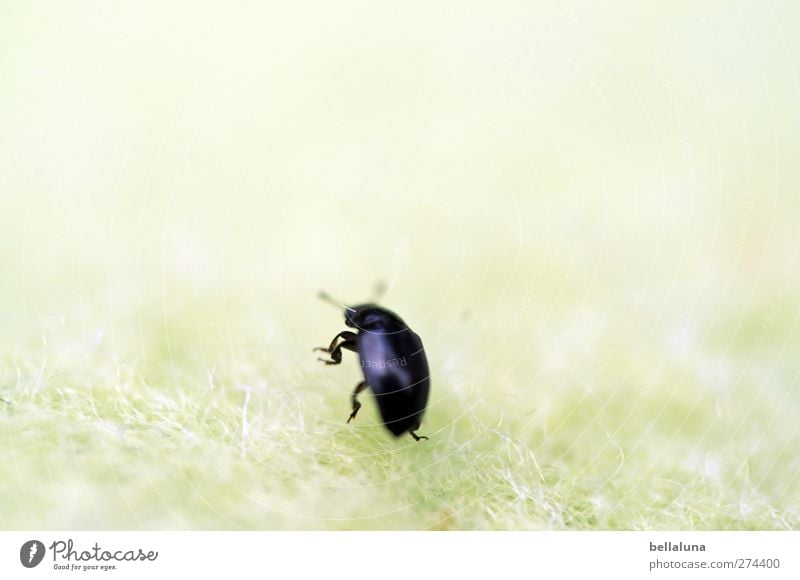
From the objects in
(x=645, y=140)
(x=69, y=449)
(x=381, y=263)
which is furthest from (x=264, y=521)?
(x=645, y=140)

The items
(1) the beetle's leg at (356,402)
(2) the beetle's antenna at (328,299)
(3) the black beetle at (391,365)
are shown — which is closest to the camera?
(3) the black beetle at (391,365)

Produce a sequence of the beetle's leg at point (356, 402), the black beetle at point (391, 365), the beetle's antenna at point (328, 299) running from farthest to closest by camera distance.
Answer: the beetle's antenna at point (328, 299)
the beetle's leg at point (356, 402)
the black beetle at point (391, 365)

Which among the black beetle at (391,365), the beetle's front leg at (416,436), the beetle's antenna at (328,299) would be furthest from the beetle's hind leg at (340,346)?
the beetle's front leg at (416,436)

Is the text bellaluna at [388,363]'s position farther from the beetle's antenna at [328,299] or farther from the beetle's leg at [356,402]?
the beetle's antenna at [328,299]
